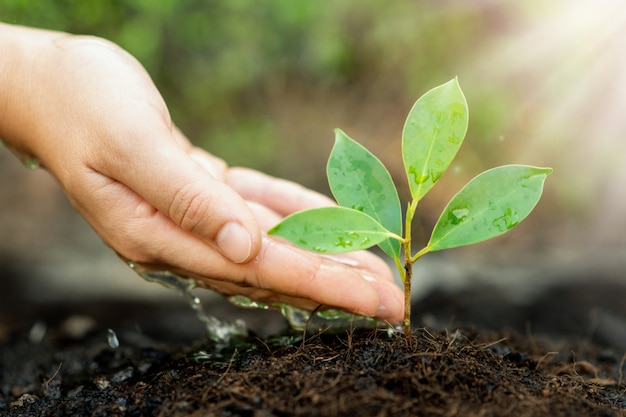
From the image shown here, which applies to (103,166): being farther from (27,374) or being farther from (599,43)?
(599,43)

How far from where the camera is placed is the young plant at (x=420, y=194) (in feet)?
2.98

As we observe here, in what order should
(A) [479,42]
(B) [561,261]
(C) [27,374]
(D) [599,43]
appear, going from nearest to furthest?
1. (C) [27,374]
2. (B) [561,261]
3. (D) [599,43]
4. (A) [479,42]

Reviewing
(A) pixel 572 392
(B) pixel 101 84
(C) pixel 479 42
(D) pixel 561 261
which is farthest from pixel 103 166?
(C) pixel 479 42

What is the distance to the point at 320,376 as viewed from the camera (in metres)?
0.92

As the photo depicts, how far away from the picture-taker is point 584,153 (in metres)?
3.74

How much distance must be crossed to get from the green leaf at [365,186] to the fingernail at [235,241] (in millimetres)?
248

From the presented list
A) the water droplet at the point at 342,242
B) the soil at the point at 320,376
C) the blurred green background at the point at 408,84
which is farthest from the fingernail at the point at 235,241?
the blurred green background at the point at 408,84

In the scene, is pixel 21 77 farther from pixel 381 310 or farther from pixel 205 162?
pixel 381 310

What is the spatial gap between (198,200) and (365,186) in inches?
14.1

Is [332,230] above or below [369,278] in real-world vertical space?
above

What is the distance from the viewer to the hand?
46.3 inches

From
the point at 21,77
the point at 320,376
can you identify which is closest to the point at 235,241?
the point at 320,376

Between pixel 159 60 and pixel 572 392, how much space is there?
3.19 meters

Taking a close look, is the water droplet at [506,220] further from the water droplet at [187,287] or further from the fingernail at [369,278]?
the water droplet at [187,287]
